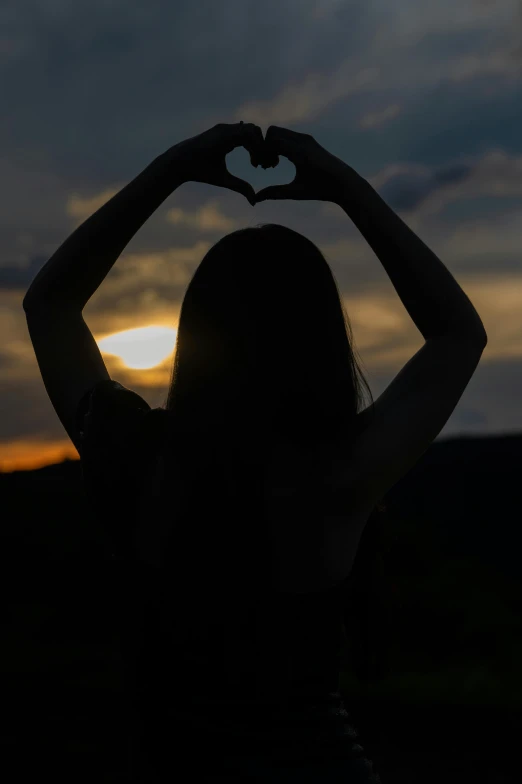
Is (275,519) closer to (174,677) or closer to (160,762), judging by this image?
(174,677)

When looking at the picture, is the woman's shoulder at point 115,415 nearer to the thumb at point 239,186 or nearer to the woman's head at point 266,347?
the woman's head at point 266,347

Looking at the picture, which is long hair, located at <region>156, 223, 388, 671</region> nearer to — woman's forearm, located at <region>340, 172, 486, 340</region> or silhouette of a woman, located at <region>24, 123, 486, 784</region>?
silhouette of a woman, located at <region>24, 123, 486, 784</region>

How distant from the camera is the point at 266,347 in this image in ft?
5.25

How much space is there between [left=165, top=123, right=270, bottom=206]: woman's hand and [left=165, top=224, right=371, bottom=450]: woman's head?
24 centimetres

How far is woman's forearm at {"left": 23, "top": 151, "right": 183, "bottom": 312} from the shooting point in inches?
74.2

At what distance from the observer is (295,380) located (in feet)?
5.24

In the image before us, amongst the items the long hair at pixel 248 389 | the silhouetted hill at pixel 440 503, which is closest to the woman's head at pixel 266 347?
the long hair at pixel 248 389

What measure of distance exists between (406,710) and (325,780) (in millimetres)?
5591

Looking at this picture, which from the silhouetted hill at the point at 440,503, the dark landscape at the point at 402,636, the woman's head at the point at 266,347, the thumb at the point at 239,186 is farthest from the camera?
the silhouetted hill at the point at 440,503

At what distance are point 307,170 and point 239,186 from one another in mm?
157

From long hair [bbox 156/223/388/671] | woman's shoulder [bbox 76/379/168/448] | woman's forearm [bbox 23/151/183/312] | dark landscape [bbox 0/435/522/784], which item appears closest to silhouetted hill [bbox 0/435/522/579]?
dark landscape [bbox 0/435/522/784]

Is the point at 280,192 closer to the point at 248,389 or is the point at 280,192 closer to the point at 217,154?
the point at 217,154

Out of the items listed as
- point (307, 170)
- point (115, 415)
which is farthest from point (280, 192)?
point (115, 415)

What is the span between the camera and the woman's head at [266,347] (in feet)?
5.26
